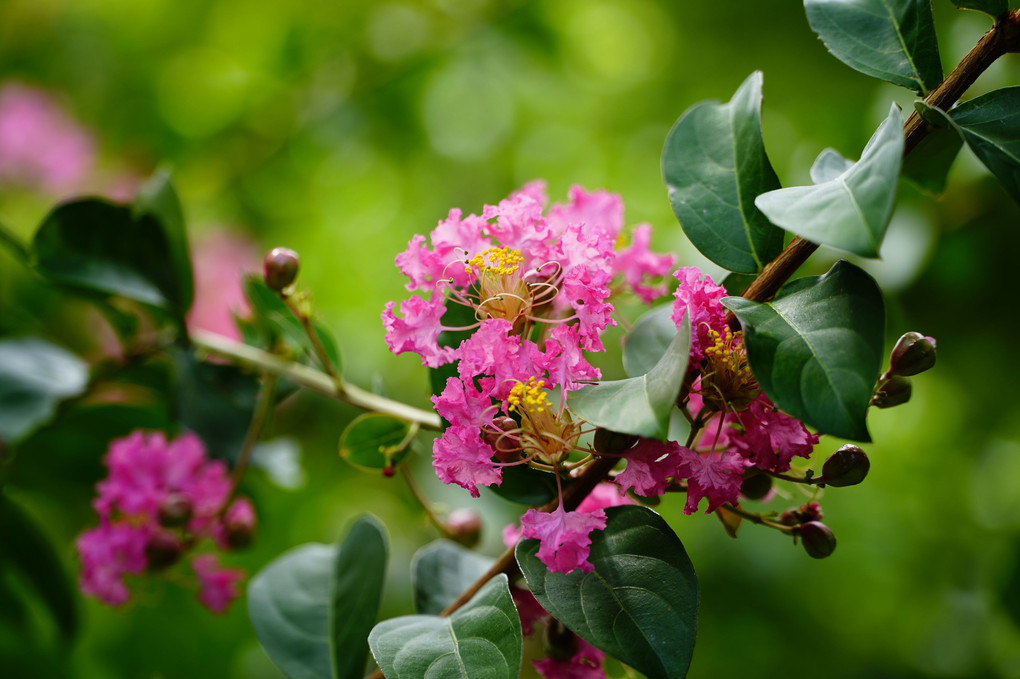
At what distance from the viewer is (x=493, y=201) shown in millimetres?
1894

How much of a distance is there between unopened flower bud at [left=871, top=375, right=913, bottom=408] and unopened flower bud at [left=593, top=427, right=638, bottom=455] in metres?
0.18

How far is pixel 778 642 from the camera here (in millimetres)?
1519

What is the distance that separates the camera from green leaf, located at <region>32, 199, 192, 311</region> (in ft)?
2.75

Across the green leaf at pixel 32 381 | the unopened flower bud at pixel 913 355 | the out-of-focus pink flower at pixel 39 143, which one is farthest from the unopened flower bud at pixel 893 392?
the out-of-focus pink flower at pixel 39 143

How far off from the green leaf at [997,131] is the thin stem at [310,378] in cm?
44

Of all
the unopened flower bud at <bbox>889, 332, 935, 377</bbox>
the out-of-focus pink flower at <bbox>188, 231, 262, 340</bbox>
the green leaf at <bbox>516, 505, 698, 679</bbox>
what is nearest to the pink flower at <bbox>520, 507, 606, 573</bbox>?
the green leaf at <bbox>516, 505, 698, 679</bbox>

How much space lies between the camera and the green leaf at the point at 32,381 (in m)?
0.88

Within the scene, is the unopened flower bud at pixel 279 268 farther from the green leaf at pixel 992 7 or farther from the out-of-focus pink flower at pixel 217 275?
the out-of-focus pink flower at pixel 217 275

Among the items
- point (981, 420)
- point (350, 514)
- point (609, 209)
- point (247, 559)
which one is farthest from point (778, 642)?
point (609, 209)

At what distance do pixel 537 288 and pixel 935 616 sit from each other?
1.32 m

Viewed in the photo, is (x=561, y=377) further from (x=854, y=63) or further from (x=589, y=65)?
(x=589, y=65)

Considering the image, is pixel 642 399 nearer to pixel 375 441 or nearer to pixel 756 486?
pixel 756 486

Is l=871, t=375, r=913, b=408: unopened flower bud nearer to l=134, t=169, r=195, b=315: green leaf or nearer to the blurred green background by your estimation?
the blurred green background

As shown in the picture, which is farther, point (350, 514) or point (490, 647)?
point (350, 514)
